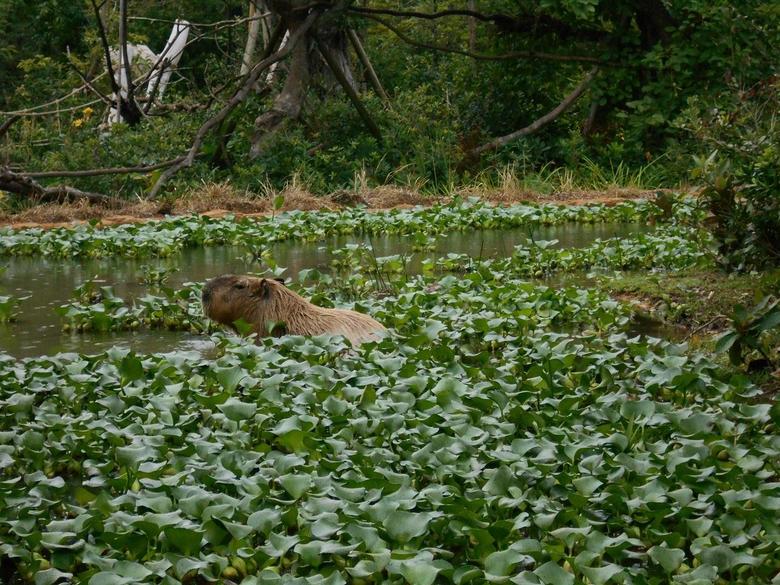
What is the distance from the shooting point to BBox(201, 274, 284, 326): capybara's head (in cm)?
722

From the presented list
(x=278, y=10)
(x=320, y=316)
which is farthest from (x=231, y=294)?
(x=278, y=10)

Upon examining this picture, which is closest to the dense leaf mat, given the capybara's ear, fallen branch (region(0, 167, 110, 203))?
the capybara's ear

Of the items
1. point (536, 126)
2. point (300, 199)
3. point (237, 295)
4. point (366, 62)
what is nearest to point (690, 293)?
point (237, 295)

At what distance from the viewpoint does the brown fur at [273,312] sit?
6.97m

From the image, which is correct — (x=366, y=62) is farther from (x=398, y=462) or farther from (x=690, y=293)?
(x=398, y=462)

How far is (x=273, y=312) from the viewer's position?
7.18 metres

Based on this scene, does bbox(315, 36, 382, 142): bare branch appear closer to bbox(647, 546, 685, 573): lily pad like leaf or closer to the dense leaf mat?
the dense leaf mat

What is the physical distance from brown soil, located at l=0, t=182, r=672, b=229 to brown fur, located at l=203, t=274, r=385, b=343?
25.8 feet

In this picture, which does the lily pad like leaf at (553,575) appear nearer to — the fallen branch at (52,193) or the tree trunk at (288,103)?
the fallen branch at (52,193)

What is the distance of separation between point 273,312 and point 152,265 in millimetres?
4657

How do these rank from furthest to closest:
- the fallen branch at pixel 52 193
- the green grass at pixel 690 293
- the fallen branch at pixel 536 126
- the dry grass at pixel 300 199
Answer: the fallen branch at pixel 536 126 → the dry grass at pixel 300 199 → the fallen branch at pixel 52 193 → the green grass at pixel 690 293

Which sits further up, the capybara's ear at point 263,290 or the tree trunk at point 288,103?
the tree trunk at point 288,103

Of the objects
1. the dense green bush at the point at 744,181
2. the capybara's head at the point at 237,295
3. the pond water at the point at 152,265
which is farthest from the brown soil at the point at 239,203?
the dense green bush at the point at 744,181

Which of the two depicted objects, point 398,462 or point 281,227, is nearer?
point 398,462
